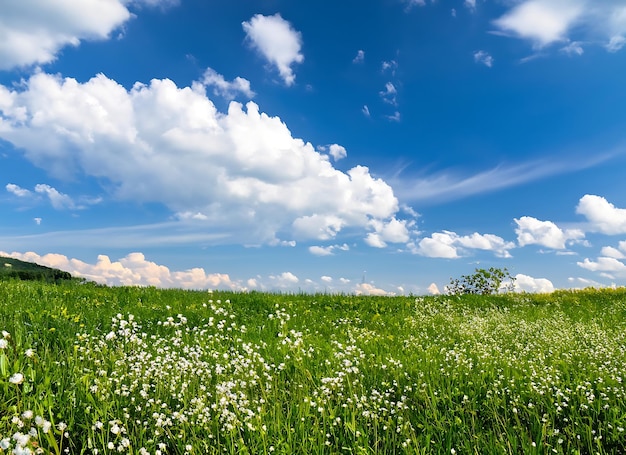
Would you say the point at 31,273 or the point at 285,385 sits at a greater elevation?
the point at 31,273

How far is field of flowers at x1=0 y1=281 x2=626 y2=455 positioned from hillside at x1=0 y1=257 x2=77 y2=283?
20.0ft

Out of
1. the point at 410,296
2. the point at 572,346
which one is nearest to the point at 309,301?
the point at 410,296

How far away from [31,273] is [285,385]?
1692 cm

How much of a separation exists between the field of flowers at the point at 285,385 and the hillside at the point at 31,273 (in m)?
6.11

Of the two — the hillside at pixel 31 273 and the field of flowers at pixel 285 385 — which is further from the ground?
the hillside at pixel 31 273

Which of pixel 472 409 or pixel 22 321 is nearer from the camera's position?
pixel 472 409

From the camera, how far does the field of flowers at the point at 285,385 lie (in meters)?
5.38

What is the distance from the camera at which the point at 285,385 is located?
291 inches

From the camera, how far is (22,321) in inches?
367

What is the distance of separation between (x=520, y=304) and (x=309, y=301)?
10.9 meters

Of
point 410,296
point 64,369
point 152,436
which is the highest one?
point 410,296

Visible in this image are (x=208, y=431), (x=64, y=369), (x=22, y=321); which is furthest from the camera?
(x=22, y=321)

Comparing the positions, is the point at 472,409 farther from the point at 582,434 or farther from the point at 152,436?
the point at 152,436

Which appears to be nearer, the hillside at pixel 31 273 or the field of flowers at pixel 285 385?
the field of flowers at pixel 285 385
